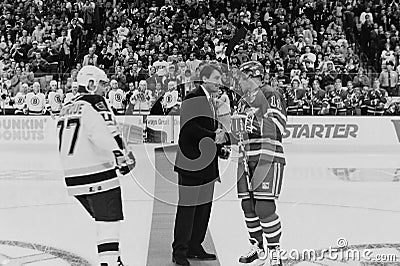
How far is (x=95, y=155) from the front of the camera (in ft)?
15.4

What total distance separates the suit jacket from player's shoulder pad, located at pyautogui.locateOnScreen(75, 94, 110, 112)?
1050mm

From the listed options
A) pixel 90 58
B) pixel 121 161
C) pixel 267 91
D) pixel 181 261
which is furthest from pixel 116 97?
pixel 121 161

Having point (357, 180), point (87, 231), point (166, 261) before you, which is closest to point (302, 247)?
point (166, 261)

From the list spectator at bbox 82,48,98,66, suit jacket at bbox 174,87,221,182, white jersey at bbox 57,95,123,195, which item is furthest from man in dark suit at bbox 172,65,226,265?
spectator at bbox 82,48,98,66

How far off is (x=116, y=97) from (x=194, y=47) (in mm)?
3713

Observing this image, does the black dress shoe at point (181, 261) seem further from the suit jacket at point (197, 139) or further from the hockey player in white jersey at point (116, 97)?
the hockey player in white jersey at point (116, 97)

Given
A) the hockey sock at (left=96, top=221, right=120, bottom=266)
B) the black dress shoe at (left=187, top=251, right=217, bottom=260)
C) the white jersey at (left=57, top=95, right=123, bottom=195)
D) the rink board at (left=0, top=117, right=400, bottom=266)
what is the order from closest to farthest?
the white jersey at (left=57, top=95, right=123, bottom=195) → the hockey sock at (left=96, top=221, right=120, bottom=266) → the black dress shoe at (left=187, top=251, right=217, bottom=260) → the rink board at (left=0, top=117, right=400, bottom=266)

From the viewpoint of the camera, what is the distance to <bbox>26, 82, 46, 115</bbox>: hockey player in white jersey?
48.9ft

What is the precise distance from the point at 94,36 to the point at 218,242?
1453 cm

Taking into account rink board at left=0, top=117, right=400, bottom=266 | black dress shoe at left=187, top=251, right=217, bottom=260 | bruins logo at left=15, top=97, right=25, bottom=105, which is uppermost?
bruins logo at left=15, top=97, right=25, bottom=105

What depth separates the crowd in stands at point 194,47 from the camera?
48.7 ft

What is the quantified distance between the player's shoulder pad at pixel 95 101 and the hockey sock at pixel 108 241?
86 cm

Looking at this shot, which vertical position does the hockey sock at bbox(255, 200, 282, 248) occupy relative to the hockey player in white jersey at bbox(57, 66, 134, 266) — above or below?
below

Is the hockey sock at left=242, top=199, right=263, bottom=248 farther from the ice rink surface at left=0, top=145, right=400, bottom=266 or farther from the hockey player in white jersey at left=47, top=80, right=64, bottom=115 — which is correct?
the hockey player in white jersey at left=47, top=80, right=64, bottom=115
